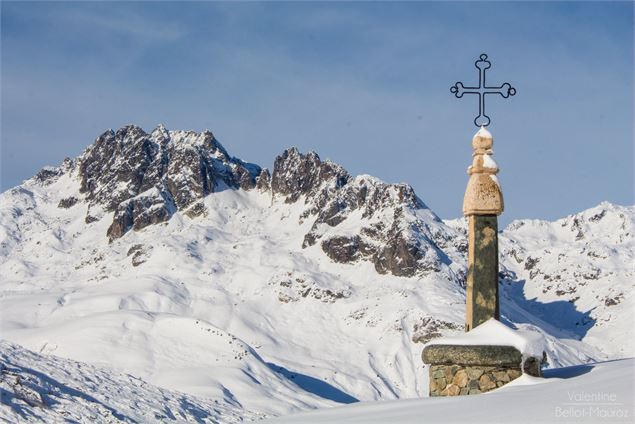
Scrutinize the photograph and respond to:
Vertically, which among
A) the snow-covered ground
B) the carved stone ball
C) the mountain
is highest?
the mountain

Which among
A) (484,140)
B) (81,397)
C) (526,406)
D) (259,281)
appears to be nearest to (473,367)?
(526,406)

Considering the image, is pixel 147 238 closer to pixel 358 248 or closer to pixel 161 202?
pixel 161 202

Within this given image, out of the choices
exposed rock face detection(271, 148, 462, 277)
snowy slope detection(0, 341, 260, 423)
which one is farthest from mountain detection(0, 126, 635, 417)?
snowy slope detection(0, 341, 260, 423)

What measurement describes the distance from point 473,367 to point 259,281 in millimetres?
125430

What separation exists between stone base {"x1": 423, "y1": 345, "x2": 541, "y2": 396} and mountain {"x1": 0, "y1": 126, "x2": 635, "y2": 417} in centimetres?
3610

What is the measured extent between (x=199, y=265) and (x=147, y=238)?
26.0 meters

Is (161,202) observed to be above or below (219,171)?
below

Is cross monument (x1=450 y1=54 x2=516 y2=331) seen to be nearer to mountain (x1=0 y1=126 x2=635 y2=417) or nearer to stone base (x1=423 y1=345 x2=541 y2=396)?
stone base (x1=423 y1=345 x2=541 y2=396)

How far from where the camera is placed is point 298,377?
268ft

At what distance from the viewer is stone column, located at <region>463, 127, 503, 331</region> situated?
1279 centimetres

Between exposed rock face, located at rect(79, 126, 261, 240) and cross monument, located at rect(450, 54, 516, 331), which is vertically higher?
exposed rock face, located at rect(79, 126, 261, 240)

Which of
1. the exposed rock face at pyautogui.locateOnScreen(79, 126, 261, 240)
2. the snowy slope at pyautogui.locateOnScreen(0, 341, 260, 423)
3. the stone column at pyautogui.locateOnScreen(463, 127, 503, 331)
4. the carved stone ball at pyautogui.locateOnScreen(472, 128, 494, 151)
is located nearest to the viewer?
the stone column at pyautogui.locateOnScreen(463, 127, 503, 331)

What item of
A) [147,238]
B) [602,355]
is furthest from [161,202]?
[602,355]

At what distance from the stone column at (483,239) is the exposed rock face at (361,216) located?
436 feet
